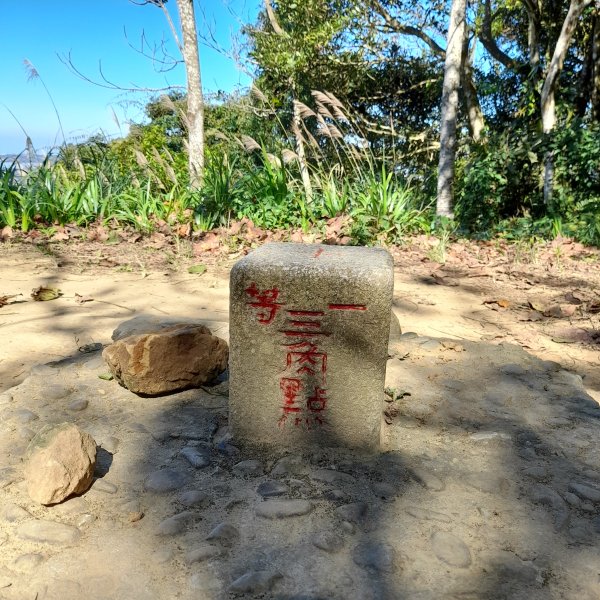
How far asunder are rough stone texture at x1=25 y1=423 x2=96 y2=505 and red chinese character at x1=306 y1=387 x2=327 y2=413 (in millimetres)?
697

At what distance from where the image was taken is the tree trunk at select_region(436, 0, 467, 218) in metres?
6.11

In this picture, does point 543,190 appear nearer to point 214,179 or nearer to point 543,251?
point 543,251

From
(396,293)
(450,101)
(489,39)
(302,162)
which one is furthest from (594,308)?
(489,39)

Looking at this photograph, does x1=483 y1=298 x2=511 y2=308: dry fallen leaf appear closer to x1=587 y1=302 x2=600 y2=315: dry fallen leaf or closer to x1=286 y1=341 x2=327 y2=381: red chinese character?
x1=587 y1=302 x2=600 y2=315: dry fallen leaf

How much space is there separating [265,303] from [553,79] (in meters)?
6.41

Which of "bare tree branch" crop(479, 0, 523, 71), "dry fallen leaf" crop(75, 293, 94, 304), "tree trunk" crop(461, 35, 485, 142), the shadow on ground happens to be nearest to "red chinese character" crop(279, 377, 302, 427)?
the shadow on ground

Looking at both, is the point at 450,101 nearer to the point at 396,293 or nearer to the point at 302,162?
the point at 302,162

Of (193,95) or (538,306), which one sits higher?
(193,95)

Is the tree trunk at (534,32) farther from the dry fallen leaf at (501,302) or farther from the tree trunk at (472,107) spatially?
the dry fallen leaf at (501,302)

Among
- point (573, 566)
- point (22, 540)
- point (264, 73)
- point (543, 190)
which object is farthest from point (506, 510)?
point (264, 73)

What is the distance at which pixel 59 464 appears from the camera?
157cm

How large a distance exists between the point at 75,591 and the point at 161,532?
0.25 meters

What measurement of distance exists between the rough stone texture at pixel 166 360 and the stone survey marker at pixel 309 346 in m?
0.43

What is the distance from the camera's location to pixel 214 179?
5.96 metres
